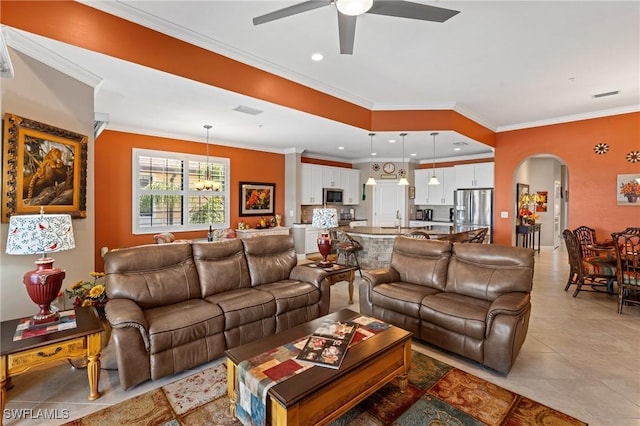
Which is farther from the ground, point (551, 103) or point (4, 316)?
point (551, 103)

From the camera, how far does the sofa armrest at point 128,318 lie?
7.39 ft

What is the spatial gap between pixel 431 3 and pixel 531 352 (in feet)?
10.9

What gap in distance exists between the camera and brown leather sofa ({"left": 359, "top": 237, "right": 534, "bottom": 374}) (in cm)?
250

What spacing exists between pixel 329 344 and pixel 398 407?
0.67 meters

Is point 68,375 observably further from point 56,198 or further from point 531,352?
point 531,352

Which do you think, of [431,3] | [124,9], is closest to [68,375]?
[124,9]

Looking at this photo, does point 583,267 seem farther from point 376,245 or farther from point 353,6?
point 353,6

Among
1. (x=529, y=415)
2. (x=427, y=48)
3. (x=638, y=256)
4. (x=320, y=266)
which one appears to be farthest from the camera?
(x=320, y=266)

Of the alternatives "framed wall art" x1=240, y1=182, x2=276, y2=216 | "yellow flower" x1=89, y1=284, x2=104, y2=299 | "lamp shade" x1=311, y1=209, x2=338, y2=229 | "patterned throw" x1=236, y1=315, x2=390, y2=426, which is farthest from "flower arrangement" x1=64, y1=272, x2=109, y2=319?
"framed wall art" x1=240, y1=182, x2=276, y2=216

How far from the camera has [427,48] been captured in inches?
132

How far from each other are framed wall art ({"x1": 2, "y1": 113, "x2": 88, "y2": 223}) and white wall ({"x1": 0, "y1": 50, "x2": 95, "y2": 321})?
0.33 feet

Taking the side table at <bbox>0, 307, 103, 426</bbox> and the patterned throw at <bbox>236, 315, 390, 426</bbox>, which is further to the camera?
the side table at <bbox>0, 307, 103, 426</bbox>

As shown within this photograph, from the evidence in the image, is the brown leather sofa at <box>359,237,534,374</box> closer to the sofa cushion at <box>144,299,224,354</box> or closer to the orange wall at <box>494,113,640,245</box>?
the sofa cushion at <box>144,299,224,354</box>

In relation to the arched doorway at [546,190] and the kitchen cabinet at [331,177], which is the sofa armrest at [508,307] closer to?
the kitchen cabinet at [331,177]
